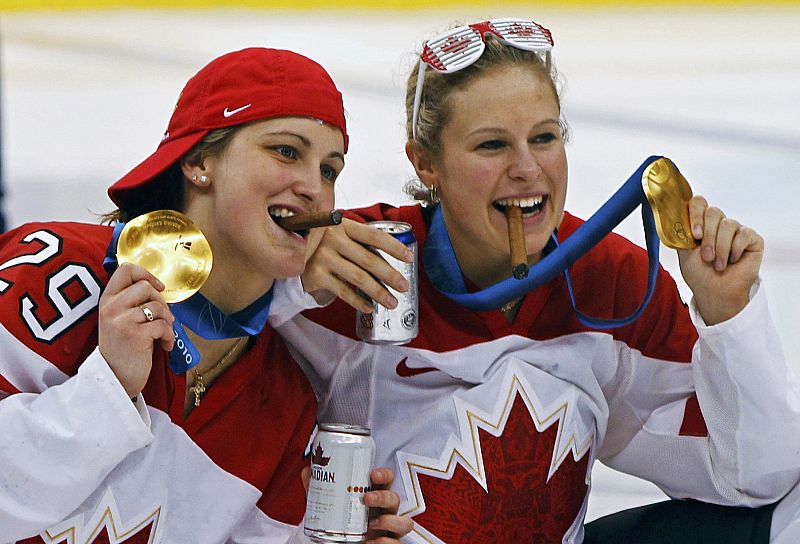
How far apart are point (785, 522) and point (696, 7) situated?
6.68 ft

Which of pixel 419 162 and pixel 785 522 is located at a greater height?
pixel 419 162

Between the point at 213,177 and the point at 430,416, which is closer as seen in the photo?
the point at 213,177

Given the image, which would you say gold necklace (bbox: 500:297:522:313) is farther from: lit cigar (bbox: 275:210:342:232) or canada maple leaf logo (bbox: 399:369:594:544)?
lit cigar (bbox: 275:210:342:232)

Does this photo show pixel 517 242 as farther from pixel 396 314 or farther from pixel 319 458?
pixel 319 458

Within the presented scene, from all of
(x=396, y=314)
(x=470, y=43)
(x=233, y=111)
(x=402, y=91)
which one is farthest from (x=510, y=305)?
(x=402, y=91)

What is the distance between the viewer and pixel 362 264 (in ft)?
5.15

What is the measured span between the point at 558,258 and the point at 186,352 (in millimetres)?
565

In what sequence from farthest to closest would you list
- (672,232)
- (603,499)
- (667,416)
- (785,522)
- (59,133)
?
1. (59,133)
2. (603,499)
3. (667,416)
4. (785,522)
5. (672,232)

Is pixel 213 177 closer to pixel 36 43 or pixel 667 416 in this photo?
pixel 667 416

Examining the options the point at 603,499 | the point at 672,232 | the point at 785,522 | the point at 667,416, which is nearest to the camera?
the point at 672,232

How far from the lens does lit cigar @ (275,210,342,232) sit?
1446mm

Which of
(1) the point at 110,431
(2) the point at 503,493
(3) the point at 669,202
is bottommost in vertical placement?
(2) the point at 503,493

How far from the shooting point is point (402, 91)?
3061 mm

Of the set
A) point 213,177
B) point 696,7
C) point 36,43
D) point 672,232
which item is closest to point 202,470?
point 213,177
